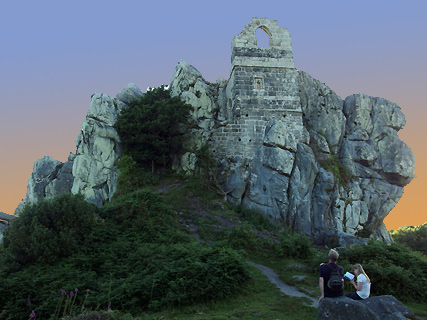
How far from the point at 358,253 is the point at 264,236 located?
5.73 meters

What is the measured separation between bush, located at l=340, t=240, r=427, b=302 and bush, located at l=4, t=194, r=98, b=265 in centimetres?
1112

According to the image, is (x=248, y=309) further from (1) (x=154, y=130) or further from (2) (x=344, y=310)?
(1) (x=154, y=130)

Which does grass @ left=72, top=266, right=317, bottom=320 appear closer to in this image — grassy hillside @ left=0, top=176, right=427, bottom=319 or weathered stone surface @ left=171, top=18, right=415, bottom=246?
grassy hillside @ left=0, top=176, right=427, bottom=319

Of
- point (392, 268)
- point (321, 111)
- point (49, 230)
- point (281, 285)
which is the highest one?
point (321, 111)

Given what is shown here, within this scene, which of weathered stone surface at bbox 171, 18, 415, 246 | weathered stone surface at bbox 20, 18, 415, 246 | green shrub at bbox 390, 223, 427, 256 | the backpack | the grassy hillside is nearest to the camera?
the backpack

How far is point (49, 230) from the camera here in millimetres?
15875

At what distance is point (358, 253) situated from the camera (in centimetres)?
1644

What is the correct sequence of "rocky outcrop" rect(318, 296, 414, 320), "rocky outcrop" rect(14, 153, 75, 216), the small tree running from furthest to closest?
"rocky outcrop" rect(14, 153, 75, 216) → the small tree → "rocky outcrop" rect(318, 296, 414, 320)

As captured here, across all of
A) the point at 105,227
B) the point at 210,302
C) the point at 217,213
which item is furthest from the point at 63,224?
the point at 217,213

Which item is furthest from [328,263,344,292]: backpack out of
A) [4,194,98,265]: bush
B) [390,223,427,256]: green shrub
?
[390,223,427,256]: green shrub

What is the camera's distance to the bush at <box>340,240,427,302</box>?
1449cm

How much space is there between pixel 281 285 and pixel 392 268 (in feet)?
13.6

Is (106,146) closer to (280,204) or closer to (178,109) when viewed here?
(178,109)

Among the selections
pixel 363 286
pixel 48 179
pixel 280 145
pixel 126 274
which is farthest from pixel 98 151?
pixel 363 286
